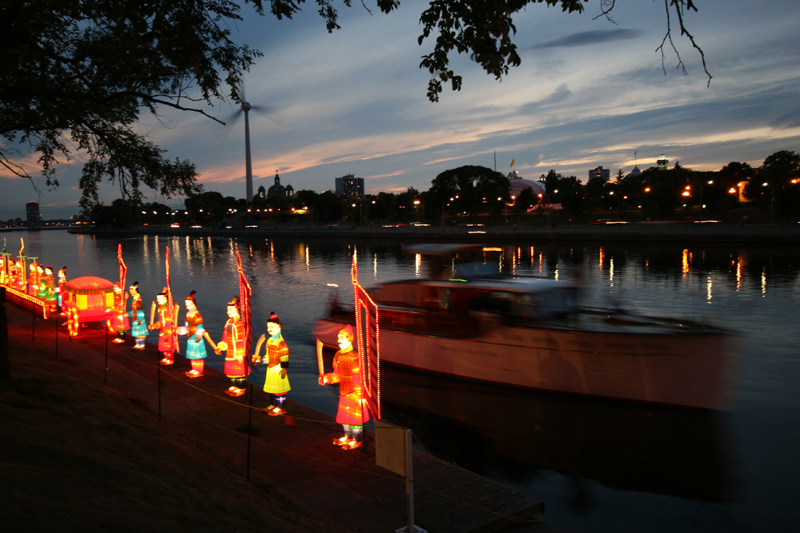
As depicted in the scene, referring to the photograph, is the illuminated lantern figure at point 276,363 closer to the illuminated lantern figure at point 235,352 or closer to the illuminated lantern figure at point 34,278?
the illuminated lantern figure at point 235,352

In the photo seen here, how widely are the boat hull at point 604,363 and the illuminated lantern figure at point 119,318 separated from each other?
10.7 meters

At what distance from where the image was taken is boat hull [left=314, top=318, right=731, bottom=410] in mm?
11195

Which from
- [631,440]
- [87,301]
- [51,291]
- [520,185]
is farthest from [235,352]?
[520,185]

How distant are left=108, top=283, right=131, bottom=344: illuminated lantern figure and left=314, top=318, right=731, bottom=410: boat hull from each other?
10.7 meters

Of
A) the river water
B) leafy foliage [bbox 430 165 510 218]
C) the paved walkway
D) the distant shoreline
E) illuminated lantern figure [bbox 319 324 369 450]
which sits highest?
leafy foliage [bbox 430 165 510 218]

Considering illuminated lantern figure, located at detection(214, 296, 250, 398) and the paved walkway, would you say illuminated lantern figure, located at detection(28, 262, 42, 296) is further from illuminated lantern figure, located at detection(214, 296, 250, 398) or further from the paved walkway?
illuminated lantern figure, located at detection(214, 296, 250, 398)

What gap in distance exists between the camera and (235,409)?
10359mm

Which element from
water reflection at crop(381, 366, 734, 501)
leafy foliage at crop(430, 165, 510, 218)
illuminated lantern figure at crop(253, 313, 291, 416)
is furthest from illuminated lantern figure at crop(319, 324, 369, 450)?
leafy foliage at crop(430, 165, 510, 218)

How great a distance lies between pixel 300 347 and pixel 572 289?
11222 mm

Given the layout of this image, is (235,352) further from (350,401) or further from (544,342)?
(544,342)

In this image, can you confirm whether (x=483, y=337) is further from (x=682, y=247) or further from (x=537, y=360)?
(x=682, y=247)

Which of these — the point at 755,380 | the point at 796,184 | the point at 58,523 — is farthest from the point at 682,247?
the point at 58,523

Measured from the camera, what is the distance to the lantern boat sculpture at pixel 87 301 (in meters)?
17.4

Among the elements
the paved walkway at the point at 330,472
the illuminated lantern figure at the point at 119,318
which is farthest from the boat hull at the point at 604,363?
the illuminated lantern figure at the point at 119,318
